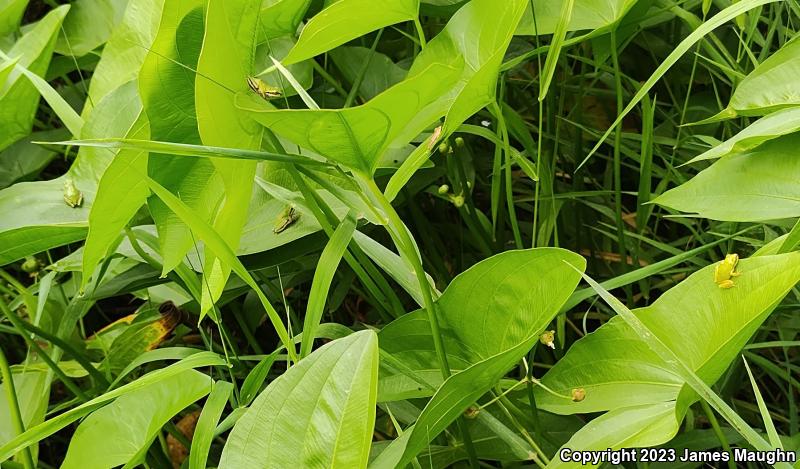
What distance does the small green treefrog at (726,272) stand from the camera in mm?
411

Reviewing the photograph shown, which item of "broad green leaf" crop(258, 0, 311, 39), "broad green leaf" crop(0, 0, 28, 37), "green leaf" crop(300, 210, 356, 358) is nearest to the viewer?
"green leaf" crop(300, 210, 356, 358)

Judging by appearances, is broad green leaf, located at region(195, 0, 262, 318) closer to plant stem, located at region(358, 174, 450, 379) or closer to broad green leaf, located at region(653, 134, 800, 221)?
plant stem, located at region(358, 174, 450, 379)

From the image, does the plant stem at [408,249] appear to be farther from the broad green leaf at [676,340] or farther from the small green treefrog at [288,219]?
the small green treefrog at [288,219]

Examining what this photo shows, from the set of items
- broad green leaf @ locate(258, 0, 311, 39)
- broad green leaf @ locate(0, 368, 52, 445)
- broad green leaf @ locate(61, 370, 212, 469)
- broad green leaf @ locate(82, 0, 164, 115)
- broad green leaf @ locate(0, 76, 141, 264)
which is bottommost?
broad green leaf @ locate(0, 368, 52, 445)

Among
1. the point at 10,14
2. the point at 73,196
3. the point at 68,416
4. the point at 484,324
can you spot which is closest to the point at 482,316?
the point at 484,324

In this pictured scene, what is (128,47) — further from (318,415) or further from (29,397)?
(318,415)

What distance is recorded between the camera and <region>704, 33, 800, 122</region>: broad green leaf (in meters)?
0.52

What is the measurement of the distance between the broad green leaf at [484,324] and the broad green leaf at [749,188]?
114 mm

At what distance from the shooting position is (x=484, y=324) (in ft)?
1.57

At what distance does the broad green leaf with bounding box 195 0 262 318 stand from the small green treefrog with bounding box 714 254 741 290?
0.75ft

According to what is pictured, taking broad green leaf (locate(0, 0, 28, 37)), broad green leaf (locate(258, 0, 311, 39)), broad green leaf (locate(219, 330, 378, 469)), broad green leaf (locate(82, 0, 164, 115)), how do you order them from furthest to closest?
broad green leaf (locate(0, 0, 28, 37))
broad green leaf (locate(82, 0, 164, 115))
broad green leaf (locate(258, 0, 311, 39))
broad green leaf (locate(219, 330, 378, 469))

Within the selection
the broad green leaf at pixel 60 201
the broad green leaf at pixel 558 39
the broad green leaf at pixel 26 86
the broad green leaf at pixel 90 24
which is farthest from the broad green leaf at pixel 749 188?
the broad green leaf at pixel 90 24

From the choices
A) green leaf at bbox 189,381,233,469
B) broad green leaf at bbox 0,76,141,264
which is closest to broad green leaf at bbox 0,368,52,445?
broad green leaf at bbox 0,76,141,264

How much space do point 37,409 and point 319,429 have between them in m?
0.39
